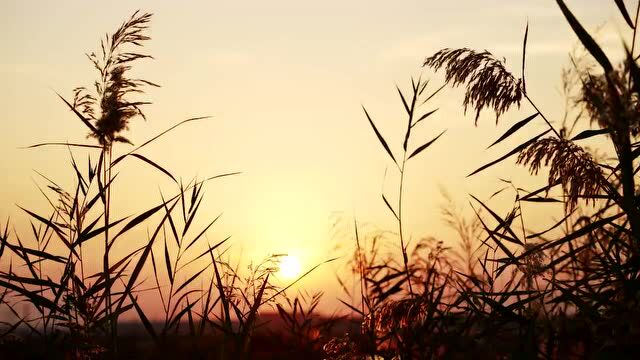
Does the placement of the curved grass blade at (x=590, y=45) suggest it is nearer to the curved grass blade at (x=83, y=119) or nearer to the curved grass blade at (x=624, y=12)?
the curved grass blade at (x=624, y=12)

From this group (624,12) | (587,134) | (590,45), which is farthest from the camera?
(587,134)

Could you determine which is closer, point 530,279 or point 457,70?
Result: point 530,279

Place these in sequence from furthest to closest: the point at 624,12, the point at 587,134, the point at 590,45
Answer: the point at 587,134
the point at 624,12
the point at 590,45

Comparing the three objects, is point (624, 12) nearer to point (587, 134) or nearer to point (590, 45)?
point (590, 45)

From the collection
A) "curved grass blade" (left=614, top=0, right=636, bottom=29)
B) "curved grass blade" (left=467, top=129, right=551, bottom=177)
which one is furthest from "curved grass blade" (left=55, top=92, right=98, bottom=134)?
"curved grass blade" (left=614, top=0, right=636, bottom=29)

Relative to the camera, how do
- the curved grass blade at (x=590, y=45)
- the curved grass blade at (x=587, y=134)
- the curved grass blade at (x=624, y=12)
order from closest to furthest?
the curved grass blade at (x=590, y=45), the curved grass blade at (x=624, y=12), the curved grass blade at (x=587, y=134)

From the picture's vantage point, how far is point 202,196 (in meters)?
4.11

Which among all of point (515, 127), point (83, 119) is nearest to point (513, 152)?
point (515, 127)

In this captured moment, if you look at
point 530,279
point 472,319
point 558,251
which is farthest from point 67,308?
point 558,251

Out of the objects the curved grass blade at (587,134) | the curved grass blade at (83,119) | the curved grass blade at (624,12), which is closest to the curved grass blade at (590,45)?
the curved grass blade at (624,12)

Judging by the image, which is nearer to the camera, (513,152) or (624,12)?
(624,12)

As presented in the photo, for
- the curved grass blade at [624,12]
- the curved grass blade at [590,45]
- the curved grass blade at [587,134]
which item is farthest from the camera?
the curved grass blade at [587,134]

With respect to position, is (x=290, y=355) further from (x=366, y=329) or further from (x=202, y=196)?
(x=202, y=196)

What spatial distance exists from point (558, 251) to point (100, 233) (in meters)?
2.10
